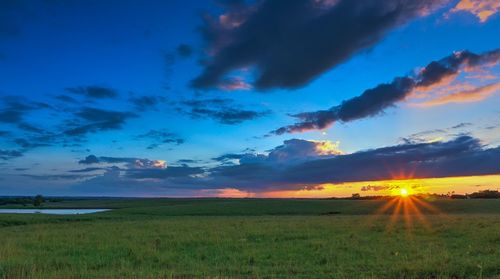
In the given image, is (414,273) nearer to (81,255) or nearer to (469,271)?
(469,271)

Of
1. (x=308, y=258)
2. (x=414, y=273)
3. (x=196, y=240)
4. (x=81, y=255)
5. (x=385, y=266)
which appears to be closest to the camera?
(x=414, y=273)

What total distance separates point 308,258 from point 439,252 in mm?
6059

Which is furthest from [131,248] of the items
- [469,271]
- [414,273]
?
[469,271]

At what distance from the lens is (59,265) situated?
18.3m

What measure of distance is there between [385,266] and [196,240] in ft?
42.7

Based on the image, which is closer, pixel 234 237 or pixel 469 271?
pixel 469 271

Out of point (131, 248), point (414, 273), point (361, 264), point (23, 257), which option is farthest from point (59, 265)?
point (414, 273)

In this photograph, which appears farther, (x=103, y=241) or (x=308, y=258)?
(x=103, y=241)

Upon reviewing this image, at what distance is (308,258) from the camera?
19562 millimetres

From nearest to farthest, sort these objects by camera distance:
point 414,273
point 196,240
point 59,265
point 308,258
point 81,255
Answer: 1. point 414,273
2. point 59,265
3. point 308,258
4. point 81,255
5. point 196,240

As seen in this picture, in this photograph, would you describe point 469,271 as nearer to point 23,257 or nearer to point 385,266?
point 385,266

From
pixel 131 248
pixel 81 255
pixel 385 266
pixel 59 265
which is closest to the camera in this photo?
pixel 385 266

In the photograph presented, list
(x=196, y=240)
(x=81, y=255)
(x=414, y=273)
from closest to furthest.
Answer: (x=414, y=273) → (x=81, y=255) → (x=196, y=240)

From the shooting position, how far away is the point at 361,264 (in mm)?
17391
